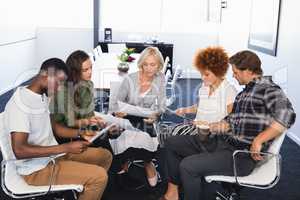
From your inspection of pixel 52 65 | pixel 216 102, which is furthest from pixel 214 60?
pixel 52 65

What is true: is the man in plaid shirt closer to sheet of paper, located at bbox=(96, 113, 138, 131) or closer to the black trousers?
the black trousers

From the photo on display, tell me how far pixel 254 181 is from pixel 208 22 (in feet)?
21.6

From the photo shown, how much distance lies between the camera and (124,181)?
3.05 m

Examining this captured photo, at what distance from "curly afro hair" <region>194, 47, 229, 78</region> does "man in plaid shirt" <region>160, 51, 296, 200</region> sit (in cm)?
28

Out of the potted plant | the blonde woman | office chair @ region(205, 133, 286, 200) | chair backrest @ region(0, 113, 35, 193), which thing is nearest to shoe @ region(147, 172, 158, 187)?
the blonde woman

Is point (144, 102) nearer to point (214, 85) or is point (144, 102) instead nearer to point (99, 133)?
point (214, 85)

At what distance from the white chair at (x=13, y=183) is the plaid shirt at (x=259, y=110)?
1.08 m

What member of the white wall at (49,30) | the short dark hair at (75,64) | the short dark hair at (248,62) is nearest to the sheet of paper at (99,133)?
the short dark hair at (75,64)

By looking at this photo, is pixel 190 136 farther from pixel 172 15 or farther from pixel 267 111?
pixel 172 15

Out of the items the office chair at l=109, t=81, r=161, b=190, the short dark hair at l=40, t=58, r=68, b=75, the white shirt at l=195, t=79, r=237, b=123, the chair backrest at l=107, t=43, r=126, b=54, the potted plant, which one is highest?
the short dark hair at l=40, t=58, r=68, b=75

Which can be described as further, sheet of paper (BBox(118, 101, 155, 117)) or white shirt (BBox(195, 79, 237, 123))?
sheet of paper (BBox(118, 101, 155, 117))

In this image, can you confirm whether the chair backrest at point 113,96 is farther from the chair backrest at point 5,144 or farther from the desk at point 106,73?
the chair backrest at point 5,144

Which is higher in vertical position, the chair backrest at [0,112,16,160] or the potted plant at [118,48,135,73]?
the potted plant at [118,48,135,73]

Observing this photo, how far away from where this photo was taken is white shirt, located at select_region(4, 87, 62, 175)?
1829mm
